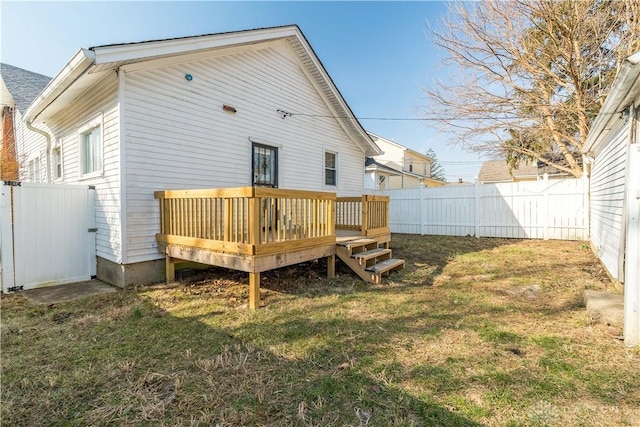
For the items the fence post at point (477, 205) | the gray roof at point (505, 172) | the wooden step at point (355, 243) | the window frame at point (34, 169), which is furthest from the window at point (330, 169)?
the gray roof at point (505, 172)

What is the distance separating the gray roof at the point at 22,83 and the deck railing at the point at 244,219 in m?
10.7

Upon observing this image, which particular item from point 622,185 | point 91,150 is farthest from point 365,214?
point 91,150

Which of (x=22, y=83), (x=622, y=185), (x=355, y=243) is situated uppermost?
(x=22, y=83)

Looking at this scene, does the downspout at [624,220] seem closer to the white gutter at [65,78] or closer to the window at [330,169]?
the window at [330,169]

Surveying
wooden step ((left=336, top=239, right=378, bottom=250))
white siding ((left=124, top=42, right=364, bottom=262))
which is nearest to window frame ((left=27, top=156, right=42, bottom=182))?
white siding ((left=124, top=42, right=364, bottom=262))

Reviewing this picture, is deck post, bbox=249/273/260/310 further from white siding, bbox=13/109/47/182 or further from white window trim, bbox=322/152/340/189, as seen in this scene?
Result: white siding, bbox=13/109/47/182

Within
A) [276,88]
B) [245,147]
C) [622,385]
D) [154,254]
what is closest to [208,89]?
[245,147]

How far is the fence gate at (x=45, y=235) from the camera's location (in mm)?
5121

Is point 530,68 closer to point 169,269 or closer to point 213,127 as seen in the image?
point 213,127

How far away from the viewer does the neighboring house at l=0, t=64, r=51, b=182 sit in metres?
9.69

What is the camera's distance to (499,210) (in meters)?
10.6

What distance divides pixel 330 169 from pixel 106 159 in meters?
6.09

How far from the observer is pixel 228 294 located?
4.93m

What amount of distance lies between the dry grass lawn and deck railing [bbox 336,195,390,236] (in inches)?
73.6
